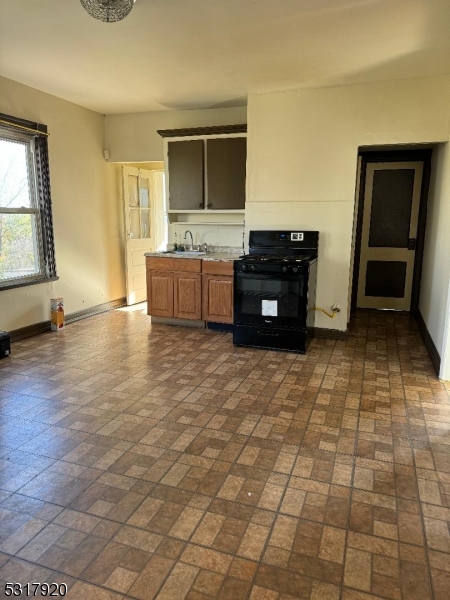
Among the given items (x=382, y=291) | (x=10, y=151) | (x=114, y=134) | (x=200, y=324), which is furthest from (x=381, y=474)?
(x=114, y=134)

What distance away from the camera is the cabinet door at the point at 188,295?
186 inches

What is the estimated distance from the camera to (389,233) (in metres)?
5.56

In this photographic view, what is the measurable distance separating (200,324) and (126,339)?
Result: 2.98 feet

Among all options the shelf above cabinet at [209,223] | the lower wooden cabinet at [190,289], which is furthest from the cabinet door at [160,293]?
the shelf above cabinet at [209,223]

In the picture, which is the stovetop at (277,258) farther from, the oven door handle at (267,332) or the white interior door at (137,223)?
the white interior door at (137,223)

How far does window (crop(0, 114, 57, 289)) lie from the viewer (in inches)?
164

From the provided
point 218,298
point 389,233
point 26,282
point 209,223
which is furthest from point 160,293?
point 389,233

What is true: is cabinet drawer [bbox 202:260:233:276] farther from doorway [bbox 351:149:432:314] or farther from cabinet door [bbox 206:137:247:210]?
doorway [bbox 351:149:432:314]

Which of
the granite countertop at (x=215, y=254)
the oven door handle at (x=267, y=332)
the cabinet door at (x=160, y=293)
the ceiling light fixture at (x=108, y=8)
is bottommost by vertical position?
the oven door handle at (x=267, y=332)

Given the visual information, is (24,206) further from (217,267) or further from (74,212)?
(217,267)

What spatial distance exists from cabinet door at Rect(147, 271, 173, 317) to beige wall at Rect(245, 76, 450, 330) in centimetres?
121

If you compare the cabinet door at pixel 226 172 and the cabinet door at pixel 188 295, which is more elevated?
the cabinet door at pixel 226 172

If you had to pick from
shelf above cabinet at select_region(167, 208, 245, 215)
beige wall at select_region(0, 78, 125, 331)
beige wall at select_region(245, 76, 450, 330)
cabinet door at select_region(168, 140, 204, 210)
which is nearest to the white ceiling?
beige wall at select_region(245, 76, 450, 330)

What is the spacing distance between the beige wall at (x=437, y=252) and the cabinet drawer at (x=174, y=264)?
2479 millimetres
